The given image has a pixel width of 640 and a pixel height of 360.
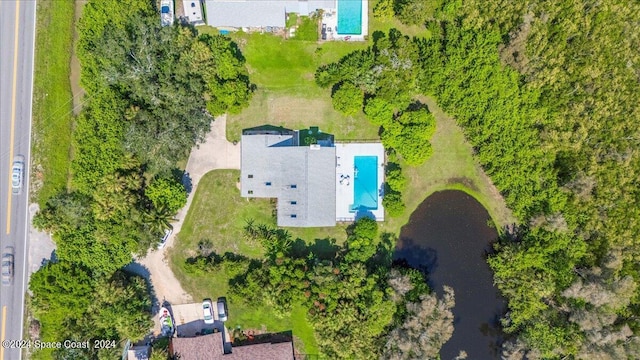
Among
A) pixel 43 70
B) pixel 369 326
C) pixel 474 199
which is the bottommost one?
pixel 369 326

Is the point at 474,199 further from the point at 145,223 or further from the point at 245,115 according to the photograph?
the point at 145,223

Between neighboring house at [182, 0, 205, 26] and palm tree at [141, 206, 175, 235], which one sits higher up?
neighboring house at [182, 0, 205, 26]

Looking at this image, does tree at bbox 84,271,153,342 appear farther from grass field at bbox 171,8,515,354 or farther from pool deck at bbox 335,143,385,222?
pool deck at bbox 335,143,385,222

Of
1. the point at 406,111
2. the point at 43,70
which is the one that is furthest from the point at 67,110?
the point at 406,111

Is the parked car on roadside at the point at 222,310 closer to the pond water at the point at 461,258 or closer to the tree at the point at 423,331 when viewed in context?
the tree at the point at 423,331

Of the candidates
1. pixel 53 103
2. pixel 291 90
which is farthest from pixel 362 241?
pixel 53 103

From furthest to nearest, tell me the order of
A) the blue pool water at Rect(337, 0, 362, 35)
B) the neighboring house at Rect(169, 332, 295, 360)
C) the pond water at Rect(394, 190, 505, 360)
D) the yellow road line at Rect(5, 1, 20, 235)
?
the blue pool water at Rect(337, 0, 362, 35), the pond water at Rect(394, 190, 505, 360), the yellow road line at Rect(5, 1, 20, 235), the neighboring house at Rect(169, 332, 295, 360)

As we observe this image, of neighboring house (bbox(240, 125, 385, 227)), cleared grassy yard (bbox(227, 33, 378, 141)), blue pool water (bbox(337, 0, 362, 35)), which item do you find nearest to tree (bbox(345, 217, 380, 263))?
neighboring house (bbox(240, 125, 385, 227))

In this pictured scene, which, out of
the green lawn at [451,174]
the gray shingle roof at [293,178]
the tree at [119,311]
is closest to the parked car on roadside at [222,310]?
the tree at [119,311]
